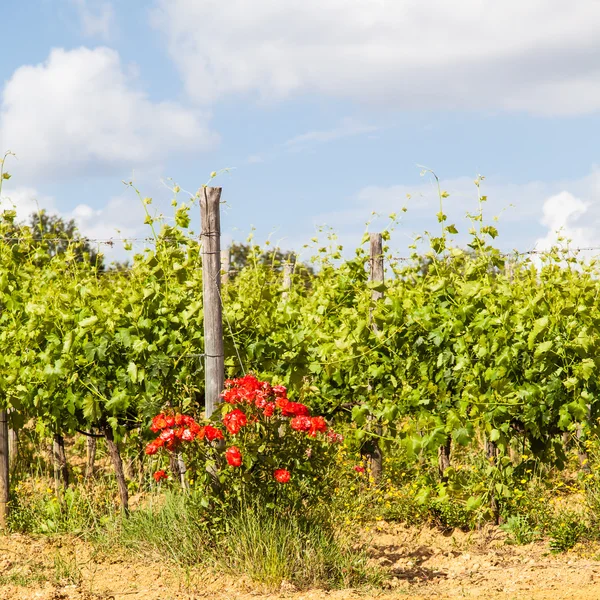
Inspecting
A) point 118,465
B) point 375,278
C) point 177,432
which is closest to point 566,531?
point 375,278

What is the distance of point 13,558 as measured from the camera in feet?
18.3

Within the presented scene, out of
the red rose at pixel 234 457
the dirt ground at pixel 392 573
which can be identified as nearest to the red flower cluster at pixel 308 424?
the red rose at pixel 234 457

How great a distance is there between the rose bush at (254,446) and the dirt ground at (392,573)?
0.58 meters

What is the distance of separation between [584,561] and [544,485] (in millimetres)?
1595

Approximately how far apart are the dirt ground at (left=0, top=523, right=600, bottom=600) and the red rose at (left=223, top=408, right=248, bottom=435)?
92cm

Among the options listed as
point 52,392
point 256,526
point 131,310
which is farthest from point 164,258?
point 256,526

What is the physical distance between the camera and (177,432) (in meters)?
4.85

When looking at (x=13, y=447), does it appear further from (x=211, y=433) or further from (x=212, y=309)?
(x=211, y=433)

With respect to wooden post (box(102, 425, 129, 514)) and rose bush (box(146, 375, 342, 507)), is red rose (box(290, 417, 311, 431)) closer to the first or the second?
rose bush (box(146, 375, 342, 507))

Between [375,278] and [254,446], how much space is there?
2.88 m

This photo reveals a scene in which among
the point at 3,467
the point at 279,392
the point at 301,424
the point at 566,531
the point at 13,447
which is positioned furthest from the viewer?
the point at 13,447

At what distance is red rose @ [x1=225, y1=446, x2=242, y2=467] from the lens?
184 inches

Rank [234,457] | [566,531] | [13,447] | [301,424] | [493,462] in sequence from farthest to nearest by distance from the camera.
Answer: [13,447]
[493,462]
[566,531]
[301,424]
[234,457]

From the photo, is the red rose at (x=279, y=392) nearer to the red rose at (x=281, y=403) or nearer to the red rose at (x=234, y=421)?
the red rose at (x=281, y=403)
